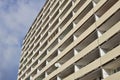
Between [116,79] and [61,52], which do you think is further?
[61,52]

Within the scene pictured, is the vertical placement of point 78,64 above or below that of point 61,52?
below

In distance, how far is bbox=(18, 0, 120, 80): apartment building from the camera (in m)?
24.4

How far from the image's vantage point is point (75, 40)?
1232 inches

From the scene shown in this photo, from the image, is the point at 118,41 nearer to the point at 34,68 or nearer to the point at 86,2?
the point at 86,2

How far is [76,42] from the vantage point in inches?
1216

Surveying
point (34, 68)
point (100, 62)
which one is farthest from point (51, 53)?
point (100, 62)

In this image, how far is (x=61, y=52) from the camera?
35.3 m

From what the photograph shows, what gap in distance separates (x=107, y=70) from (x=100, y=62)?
3.44ft

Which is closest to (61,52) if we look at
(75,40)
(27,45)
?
(75,40)

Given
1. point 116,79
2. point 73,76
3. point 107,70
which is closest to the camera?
point 116,79

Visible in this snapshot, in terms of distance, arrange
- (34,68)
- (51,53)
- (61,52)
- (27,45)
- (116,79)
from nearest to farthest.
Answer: (116,79) → (61,52) → (51,53) → (34,68) → (27,45)

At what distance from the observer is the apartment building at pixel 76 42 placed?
24.4 meters

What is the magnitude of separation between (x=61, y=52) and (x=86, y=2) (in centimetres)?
839

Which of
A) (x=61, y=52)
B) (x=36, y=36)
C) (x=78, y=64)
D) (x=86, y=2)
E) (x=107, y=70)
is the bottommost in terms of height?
(x=107, y=70)
